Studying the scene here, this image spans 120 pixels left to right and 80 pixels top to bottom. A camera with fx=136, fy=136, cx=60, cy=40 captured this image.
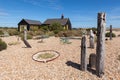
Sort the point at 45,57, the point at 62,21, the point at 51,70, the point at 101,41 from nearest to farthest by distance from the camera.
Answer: the point at 101,41
the point at 51,70
the point at 45,57
the point at 62,21

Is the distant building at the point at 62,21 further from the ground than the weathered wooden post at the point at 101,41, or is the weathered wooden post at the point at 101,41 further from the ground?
the distant building at the point at 62,21

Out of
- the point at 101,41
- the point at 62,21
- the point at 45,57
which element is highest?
the point at 62,21

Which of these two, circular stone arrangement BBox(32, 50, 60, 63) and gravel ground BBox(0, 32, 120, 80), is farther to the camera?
circular stone arrangement BBox(32, 50, 60, 63)

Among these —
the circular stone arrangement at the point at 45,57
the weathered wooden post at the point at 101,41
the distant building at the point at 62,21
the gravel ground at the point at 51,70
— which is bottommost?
the gravel ground at the point at 51,70

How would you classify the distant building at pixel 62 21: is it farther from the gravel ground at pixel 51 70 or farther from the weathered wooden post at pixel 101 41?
the weathered wooden post at pixel 101 41

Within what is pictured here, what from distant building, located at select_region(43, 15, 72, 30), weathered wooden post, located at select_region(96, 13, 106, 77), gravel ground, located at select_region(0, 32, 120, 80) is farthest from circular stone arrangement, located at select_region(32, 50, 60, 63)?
distant building, located at select_region(43, 15, 72, 30)

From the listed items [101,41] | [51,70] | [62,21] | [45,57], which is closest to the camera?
[101,41]

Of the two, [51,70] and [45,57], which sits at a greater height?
[45,57]

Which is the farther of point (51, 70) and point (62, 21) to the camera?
point (62, 21)

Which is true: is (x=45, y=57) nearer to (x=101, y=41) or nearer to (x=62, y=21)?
(x=101, y=41)

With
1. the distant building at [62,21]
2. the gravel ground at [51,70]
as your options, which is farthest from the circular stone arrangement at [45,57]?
the distant building at [62,21]

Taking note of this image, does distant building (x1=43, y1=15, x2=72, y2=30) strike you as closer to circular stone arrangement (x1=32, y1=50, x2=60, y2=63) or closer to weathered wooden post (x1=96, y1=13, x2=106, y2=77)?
circular stone arrangement (x1=32, y1=50, x2=60, y2=63)

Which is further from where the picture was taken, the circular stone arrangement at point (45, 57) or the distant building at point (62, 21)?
the distant building at point (62, 21)

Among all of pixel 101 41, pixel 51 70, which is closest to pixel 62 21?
→ pixel 51 70
